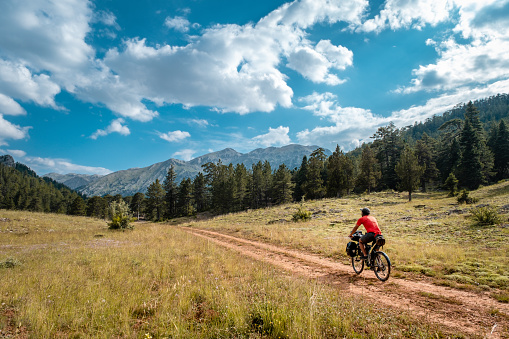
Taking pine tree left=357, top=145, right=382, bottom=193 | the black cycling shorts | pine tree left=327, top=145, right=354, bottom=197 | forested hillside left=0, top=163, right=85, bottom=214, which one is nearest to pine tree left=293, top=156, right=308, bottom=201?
pine tree left=327, top=145, right=354, bottom=197

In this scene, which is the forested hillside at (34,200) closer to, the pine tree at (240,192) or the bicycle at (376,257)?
the pine tree at (240,192)

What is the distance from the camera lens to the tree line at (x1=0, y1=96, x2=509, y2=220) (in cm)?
4800

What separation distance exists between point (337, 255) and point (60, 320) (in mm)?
10715

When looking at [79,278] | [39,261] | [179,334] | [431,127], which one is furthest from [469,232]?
[431,127]

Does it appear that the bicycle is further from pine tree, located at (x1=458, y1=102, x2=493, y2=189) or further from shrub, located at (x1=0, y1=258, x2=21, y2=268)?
pine tree, located at (x1=458, y1=102, x2=493, y2=189)

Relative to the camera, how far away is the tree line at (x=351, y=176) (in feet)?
157

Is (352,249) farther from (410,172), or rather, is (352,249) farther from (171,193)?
(171,193)

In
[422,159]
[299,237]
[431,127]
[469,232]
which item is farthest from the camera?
[431,127]

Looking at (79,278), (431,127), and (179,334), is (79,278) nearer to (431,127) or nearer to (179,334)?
(179,334)

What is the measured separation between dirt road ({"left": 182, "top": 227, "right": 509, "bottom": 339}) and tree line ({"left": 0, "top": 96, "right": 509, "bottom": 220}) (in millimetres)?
31620

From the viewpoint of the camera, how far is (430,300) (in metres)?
A: 5.63

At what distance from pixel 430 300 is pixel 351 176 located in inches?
2139

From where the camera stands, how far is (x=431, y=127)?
197625mm

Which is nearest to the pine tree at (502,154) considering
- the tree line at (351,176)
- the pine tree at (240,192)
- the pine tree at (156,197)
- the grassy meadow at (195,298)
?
the tree line at (351,176)
